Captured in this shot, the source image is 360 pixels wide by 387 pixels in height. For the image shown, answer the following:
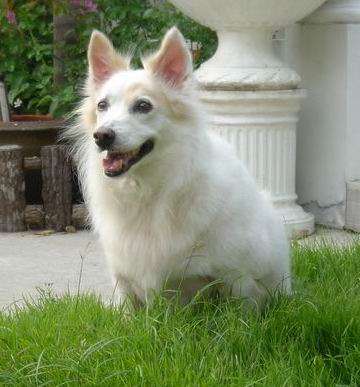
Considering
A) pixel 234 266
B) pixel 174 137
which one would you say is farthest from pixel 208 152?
pixel 234 266

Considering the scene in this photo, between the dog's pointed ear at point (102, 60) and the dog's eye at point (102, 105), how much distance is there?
7.6 inches

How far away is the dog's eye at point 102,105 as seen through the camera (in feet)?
11.1

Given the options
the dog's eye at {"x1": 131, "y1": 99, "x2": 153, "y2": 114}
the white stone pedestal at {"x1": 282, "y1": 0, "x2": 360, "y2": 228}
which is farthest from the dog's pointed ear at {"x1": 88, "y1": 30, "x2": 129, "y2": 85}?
the white stone pedestal at {"x1": 282, "y1": 0, "x2": 360, "y2": 228}

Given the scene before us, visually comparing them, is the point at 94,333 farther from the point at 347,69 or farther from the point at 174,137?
the point at 347,69

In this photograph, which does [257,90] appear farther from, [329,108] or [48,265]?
[48,265]

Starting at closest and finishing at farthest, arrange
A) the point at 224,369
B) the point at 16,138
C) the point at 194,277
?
the point at 224,369 → the point at 194,277 → the point at 16,138

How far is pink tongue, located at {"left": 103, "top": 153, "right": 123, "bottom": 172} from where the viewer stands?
10.8 feet

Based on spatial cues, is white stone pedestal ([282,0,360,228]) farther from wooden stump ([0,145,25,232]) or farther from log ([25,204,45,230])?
wooden stump ([0,145,25,232])

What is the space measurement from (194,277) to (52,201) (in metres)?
2.47

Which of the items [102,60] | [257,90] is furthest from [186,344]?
[257,90]

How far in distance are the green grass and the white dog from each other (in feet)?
0.47

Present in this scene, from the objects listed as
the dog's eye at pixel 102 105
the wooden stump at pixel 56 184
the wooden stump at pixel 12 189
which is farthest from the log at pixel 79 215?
the dog's eye at pixel 102 105

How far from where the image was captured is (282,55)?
19.8 feet

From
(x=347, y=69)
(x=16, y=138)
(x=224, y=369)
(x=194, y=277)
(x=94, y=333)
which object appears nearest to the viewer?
(x=224, y=369)
